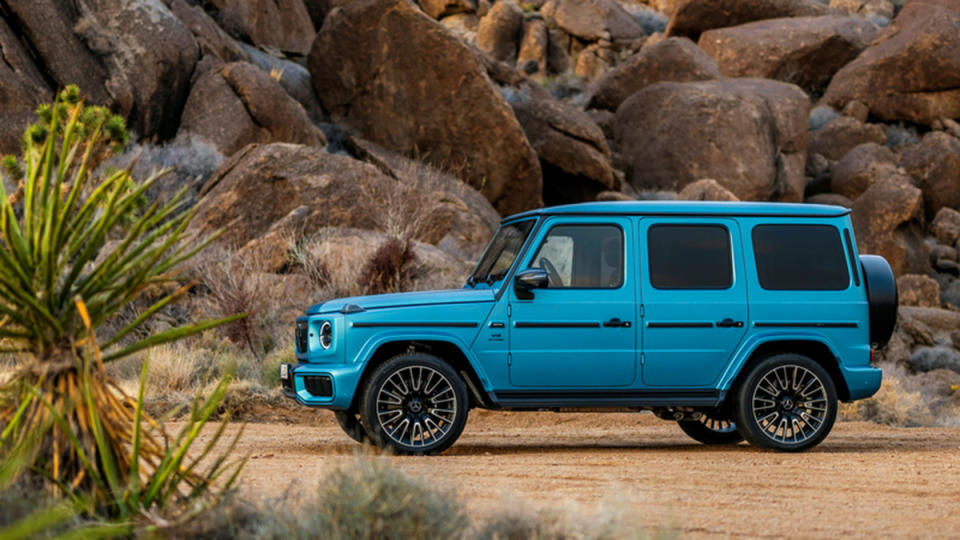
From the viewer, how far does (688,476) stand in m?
7.90

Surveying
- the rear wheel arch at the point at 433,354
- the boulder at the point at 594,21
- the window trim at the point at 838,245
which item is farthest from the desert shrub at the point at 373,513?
the boulder at the point at 594,21

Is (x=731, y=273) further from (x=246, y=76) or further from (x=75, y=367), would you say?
(x=246, y=76)

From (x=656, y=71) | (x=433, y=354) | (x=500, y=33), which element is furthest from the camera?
(x=500, y=33)

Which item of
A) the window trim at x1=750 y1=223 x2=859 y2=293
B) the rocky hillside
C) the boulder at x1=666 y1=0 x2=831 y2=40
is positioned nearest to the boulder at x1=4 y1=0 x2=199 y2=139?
the rocky hillside

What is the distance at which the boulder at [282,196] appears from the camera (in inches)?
771

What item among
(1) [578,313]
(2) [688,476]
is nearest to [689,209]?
(1) [578,313]

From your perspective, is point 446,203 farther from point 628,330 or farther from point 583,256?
point 628,330

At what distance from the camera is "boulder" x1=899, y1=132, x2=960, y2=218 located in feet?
117

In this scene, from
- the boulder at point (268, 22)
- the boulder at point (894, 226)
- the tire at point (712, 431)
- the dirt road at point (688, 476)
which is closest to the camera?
the dirt road at point (688, 476)

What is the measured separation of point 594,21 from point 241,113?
95.5 ft

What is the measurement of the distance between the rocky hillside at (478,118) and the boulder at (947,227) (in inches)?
2.8

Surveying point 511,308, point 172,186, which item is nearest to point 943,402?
point 511,308

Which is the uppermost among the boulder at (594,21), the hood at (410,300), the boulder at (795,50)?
the boulder at (594,21)

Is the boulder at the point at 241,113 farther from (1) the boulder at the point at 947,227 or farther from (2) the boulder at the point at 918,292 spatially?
(1) the boulder at the point at 947,227
